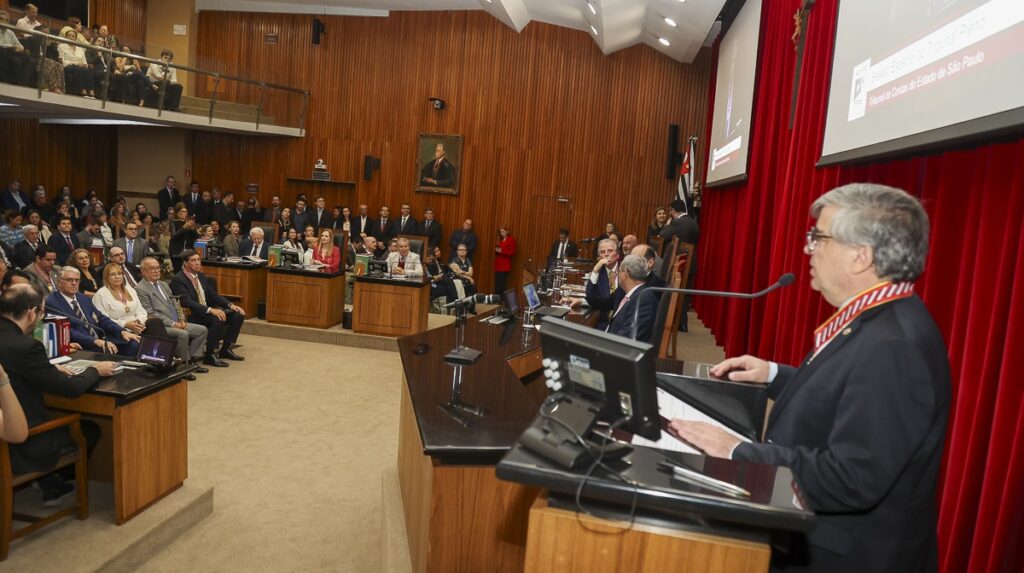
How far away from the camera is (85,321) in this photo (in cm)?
531

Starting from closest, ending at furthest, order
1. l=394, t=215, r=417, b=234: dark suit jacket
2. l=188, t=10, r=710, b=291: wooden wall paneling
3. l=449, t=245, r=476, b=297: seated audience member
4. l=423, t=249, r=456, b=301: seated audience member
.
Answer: l=423, t=249, r=456, b=301: seated audience member < l=449, t=245, r=476, b=297: seated audience member < l=188, t=10, r=710, b=291: wooden wall paneling < l=394, t=215, r=417, b=234: dark suit jacket

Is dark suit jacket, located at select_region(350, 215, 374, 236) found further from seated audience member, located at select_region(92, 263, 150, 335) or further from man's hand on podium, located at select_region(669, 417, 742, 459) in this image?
man's hand on podium, located at select_region(669, 417, 742, 459)

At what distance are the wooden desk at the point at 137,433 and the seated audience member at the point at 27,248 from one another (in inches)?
222

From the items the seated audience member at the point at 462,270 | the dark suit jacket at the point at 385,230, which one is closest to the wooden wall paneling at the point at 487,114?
the dark suit jacket at the point at 385,230

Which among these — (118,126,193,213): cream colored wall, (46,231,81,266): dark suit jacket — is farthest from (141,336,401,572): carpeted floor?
(118,126,193,213): cream colored wall

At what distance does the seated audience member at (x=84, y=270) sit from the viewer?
626cm

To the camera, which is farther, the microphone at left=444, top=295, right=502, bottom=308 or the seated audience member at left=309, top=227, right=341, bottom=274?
the seated audience member at left=309, top=227, right=341, bottom=274

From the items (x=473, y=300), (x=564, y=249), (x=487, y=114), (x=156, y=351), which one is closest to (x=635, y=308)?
(x=473, y=300)

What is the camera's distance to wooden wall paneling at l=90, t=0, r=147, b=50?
1384cm

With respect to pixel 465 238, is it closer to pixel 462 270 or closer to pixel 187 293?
pixel 462 270

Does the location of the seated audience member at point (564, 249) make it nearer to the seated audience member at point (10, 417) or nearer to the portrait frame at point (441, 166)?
the portrait frame at point (441, 166)

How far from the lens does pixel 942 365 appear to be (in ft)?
4.68

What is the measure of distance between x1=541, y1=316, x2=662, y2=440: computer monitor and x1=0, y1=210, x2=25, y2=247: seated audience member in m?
9.03

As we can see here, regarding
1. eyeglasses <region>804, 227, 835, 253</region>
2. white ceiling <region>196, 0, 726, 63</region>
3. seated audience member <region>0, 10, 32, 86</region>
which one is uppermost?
white ceiling <region>196, 0, 726, 63</region>
